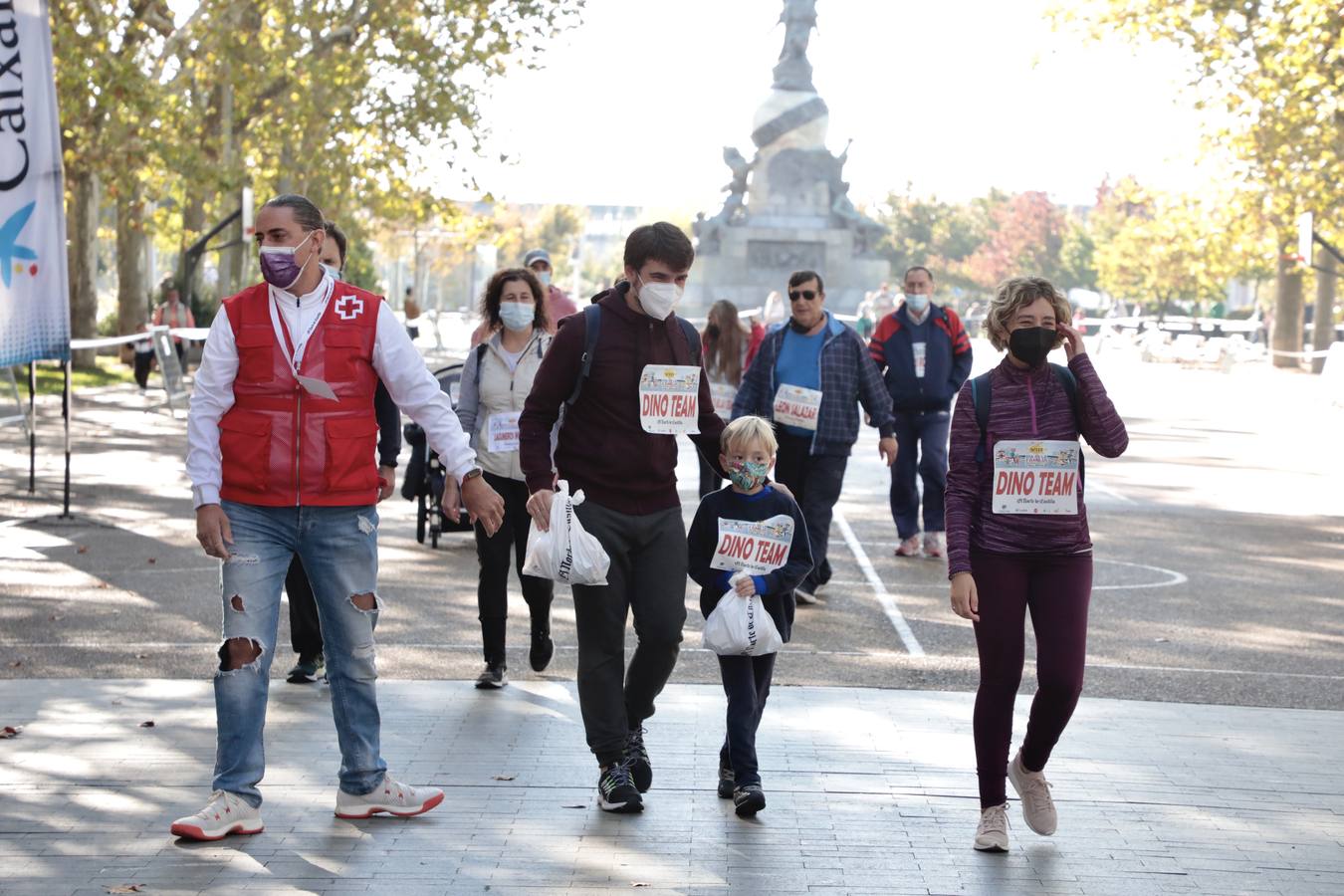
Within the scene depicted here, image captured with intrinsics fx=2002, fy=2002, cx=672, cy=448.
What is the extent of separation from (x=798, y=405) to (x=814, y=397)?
113mm

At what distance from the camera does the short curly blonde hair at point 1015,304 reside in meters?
6.37

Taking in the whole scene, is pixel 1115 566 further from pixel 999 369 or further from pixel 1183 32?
pixel 1183 32

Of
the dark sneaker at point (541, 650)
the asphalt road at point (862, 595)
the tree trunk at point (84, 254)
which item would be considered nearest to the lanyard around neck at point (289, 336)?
the dark sneaker at point (541, 650)

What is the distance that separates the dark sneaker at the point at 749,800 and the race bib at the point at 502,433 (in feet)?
9.50

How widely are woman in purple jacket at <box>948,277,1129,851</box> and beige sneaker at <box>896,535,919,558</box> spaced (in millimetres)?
7864

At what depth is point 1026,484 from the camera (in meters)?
6.30

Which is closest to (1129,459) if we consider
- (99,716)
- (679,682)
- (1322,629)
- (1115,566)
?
(1115,566)

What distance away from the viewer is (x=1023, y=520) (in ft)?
20.7

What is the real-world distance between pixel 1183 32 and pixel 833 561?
24.0 meters

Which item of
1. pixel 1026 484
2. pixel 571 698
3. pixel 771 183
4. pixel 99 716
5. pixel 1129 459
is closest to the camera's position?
pixel 1026 484

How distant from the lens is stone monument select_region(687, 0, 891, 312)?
60.4 metres

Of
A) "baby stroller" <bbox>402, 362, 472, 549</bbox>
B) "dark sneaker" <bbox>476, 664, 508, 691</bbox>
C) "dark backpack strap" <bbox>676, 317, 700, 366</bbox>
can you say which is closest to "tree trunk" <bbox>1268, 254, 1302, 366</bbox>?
"baby stroller" <bbox>402, 362, 472, 549</bbox>

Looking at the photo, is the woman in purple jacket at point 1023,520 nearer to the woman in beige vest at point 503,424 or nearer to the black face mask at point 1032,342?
the black face mask at point 1032,342

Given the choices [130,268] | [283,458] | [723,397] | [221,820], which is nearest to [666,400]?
[283,458]
